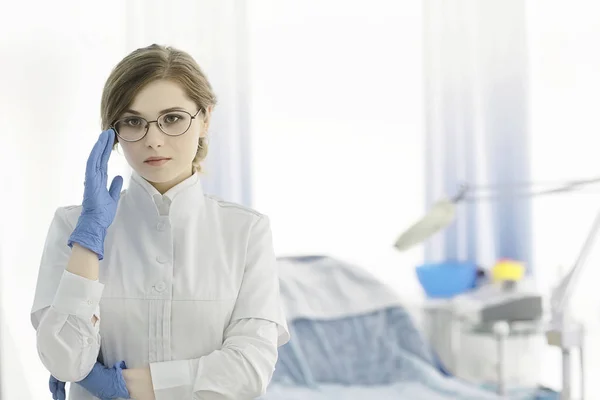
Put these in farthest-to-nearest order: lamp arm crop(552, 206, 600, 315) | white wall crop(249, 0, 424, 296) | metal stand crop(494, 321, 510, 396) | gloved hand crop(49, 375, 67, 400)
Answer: white wall crop(249, 0, 424, 296) < metal stand crop(494, 321, 510, 396) < lamp arm crop(552, 206, 600, 315) < gloved hand crop(49, 375, 67, 400)

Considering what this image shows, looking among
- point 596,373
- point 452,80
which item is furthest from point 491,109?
point 596,373

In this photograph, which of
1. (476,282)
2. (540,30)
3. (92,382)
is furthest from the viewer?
(540,30)

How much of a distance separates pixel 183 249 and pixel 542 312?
2.16 meters

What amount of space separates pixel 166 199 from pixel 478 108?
261cm

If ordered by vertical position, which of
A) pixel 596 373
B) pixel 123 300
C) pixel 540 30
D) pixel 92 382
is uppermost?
pixel 540 30

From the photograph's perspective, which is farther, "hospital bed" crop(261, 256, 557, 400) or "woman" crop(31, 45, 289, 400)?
"hospital bed" crop(261, 256, 557, 400)

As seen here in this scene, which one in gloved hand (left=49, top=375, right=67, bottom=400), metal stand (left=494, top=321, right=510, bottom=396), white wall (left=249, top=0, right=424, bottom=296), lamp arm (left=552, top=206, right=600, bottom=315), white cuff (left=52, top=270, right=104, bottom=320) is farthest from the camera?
white wall (left=249, top=0, right=424, bottom=296)

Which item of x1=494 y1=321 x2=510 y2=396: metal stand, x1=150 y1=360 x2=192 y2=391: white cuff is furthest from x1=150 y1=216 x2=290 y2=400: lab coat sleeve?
x1=494 y1=321 x2=510 y2=396: metal stand

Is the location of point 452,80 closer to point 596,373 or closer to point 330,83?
Answer: point 330,83

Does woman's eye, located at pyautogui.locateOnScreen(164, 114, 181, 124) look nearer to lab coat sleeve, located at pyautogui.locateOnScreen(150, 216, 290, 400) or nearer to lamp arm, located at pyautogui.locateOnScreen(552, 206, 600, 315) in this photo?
lab coat sleeve, located at pyautogui.locateOnScreen(150, 216, 290, 400)

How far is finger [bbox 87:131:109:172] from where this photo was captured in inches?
43.2

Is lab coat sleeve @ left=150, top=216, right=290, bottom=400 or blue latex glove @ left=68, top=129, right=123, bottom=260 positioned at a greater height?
blue latex glove @ left=68, top=129, right=123, bottom=260

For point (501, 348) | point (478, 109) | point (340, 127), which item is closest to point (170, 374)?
point (501, 348)

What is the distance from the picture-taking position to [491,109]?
3623 millimetres
